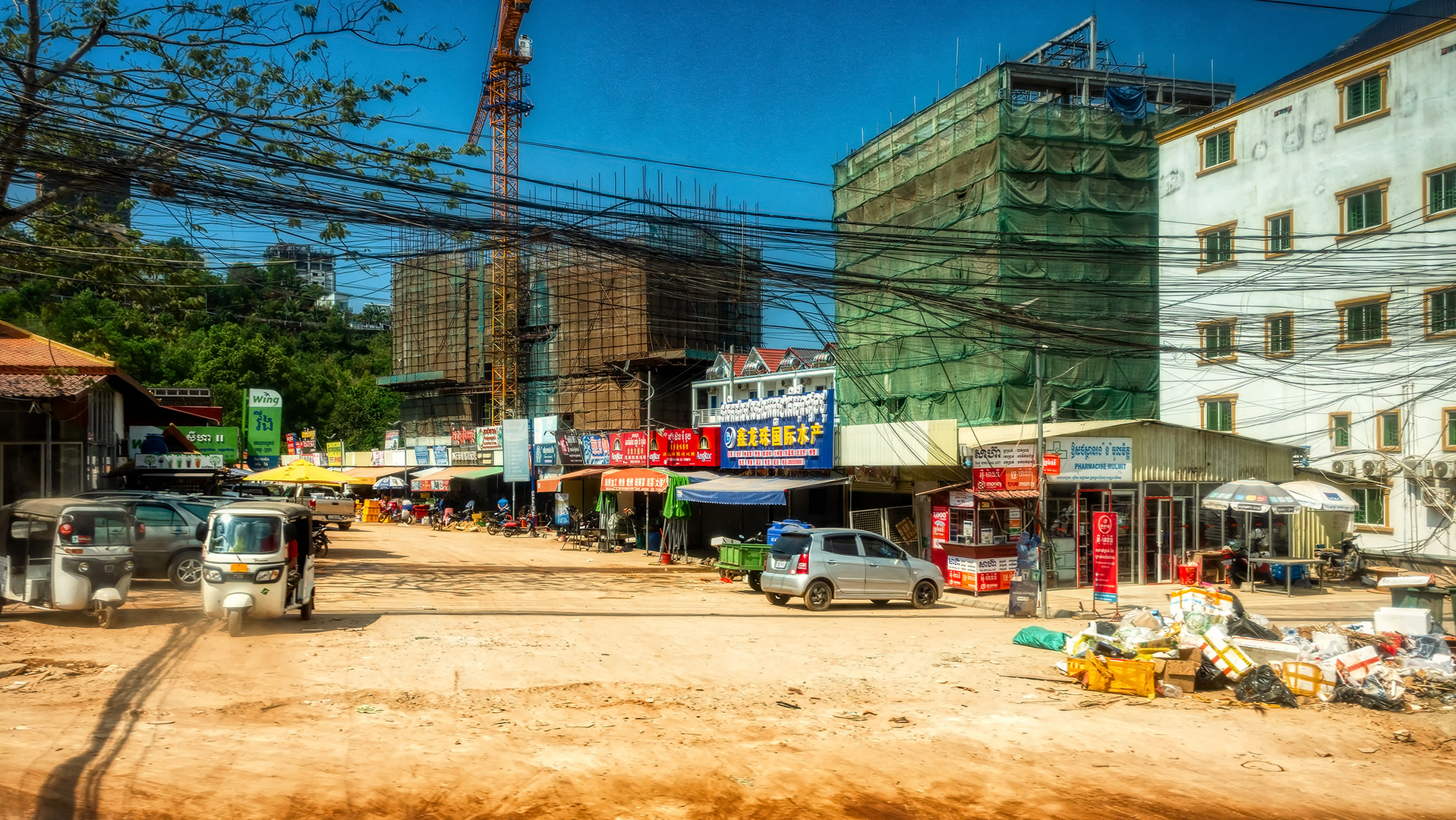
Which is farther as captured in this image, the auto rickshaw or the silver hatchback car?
the silver hatchback car

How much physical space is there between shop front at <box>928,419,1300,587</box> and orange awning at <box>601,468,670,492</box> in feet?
33.8

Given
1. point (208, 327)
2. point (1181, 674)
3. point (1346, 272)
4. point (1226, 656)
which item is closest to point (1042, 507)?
point (1226, 656)

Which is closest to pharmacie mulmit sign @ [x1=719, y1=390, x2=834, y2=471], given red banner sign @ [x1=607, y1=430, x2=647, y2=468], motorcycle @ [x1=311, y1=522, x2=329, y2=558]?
red banner sign @ [x1=607, y1=430, x2=647, y2=468]

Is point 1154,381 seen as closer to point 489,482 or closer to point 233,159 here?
point 233,159

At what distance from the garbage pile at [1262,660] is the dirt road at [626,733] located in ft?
1.28

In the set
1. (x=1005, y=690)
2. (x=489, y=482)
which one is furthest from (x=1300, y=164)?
(x=489, y=482)

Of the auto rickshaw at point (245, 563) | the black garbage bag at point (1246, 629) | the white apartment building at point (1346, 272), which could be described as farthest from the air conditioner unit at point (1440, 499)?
the auto rickshaw at point (245, 563)

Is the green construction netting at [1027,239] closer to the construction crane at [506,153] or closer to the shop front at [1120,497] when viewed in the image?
the shop front at [1120,497]

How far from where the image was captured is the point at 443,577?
2539 centimetres

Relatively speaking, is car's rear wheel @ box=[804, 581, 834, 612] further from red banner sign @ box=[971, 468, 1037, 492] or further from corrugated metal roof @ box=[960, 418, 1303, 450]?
corrugated metal roof @ box=[960, 418, 1303, 450]

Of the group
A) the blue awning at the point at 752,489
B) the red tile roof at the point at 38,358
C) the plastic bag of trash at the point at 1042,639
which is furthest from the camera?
the blue awning at the point at 752,489

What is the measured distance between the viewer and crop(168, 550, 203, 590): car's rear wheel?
64.2 feet

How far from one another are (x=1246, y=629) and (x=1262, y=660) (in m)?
0.96

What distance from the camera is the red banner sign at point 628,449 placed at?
3734 cm
